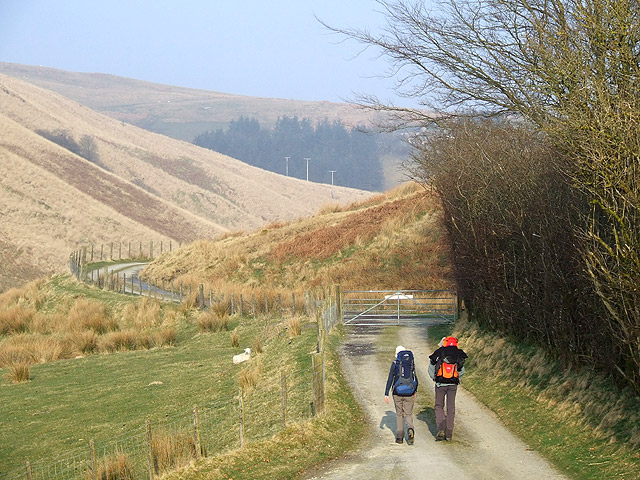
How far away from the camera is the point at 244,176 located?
621 feet

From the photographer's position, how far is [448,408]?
13.3 meters

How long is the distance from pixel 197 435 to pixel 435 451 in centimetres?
363

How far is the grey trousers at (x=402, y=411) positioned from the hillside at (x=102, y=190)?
228 ft

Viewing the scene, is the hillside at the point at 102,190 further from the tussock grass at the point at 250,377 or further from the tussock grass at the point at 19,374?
the tussock grass at the point at 250,377

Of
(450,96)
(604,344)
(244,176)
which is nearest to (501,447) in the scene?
(604,344)

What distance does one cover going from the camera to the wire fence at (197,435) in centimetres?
1199

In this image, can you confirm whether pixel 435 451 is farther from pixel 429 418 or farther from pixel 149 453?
pixel 149 453

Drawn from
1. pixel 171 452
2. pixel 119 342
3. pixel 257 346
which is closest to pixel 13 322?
pixel 119 342

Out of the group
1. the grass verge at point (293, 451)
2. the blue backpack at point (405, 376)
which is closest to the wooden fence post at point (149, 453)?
the grass verge at point (293, 451)

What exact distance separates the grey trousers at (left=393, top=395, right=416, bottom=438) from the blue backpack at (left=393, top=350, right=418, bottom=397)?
81mm

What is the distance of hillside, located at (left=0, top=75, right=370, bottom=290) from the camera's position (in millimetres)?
98562

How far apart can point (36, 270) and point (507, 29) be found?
74475 mm

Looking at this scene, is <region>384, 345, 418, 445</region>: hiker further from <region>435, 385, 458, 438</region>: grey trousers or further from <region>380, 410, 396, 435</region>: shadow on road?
<region>380, 410, 396, 435</region>: shadow on road

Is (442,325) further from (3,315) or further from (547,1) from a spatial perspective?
(3,315)
